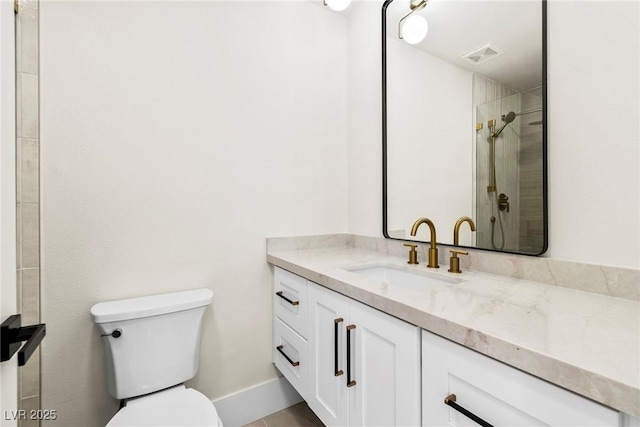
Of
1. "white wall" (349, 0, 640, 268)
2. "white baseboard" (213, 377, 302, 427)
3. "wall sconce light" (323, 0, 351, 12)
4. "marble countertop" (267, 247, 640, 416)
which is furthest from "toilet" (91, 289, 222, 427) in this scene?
"wall sconce light" (323, 0, 351, 12)

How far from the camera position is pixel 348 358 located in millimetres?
1044

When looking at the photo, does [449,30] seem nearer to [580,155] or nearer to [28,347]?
[580,155]

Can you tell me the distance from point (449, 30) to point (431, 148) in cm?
54

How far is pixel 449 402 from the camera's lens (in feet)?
2.25

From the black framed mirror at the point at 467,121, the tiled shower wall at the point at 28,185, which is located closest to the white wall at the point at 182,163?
the tiled shower wall at the point at 28,185

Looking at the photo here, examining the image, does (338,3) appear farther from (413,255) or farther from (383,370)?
(383,370)

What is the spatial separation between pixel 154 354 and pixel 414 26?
194 centimetres

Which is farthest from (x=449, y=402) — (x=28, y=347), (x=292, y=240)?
(x=292, y=240)

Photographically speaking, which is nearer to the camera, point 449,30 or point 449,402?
point 449,402

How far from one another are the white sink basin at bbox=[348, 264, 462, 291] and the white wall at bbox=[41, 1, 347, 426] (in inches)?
20.8

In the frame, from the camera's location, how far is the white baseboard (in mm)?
1537

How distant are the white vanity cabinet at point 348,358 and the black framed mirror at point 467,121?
607 millimetres

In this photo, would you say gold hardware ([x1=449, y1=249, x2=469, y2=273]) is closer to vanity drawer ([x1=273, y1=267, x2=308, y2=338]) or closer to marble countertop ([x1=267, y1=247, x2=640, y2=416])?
marble countertop ([x1=267, y1=247, x2=640, y2=416])

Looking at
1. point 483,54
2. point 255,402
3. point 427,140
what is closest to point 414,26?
point 483,54
